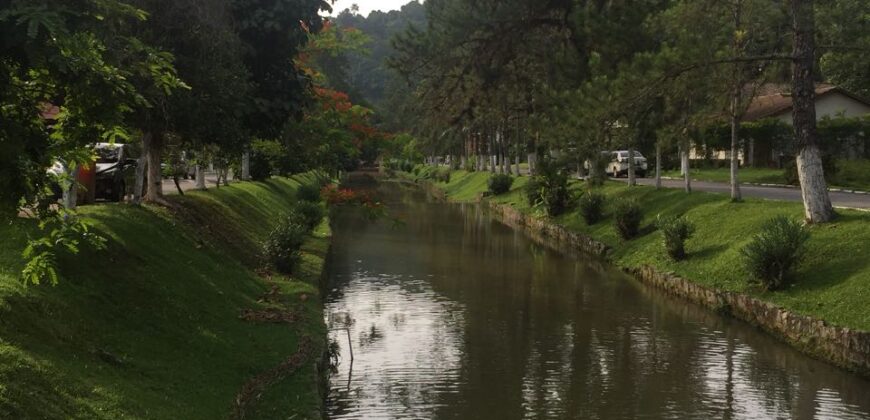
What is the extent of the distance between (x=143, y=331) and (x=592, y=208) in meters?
24.8

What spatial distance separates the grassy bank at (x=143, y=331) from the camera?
870 centimetres

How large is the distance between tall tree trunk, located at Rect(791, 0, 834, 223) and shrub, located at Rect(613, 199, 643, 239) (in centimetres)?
851

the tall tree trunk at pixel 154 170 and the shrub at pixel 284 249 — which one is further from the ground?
the tall tree trunk at pixel 154 170

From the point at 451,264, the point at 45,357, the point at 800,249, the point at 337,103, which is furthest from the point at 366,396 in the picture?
the point at 337,103

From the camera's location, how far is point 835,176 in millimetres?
38344

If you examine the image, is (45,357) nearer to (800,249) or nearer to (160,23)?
(160,23)

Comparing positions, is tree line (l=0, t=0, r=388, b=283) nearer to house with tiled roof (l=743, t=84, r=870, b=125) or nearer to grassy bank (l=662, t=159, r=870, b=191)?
grassy bank (l=662, t=159, r=870, b=191)

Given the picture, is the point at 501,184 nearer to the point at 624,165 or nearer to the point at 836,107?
the point at 624,165

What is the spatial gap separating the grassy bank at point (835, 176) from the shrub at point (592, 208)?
11.8 m

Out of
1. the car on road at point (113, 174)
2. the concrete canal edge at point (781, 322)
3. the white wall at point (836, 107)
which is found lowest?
the concrete canal edge at point (781, 322)

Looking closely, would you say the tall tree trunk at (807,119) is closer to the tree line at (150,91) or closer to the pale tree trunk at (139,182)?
the tree line at (150,91)

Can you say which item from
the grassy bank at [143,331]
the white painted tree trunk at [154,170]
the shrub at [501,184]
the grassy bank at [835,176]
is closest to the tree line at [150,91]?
the white painted tree trunk at [154,170]

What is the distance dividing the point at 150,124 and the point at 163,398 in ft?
32.6

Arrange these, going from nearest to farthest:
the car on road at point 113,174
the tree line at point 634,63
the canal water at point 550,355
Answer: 1. the canal water at point 550,355
2. the tree line at point 634,63
3. the car on road at point 113,174
